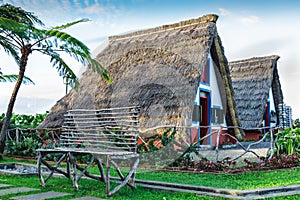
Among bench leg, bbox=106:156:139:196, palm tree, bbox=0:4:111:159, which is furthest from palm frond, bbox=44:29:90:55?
bench leg, bbox=106:156:139:196

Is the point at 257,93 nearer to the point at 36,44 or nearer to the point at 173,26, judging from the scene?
the point at 173,26

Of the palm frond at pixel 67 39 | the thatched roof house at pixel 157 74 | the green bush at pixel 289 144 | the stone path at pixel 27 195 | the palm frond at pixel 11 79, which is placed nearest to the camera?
the stone path at pixel 27 195

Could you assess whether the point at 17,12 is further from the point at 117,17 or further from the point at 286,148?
the point at 286,148

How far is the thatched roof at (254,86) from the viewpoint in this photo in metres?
16.9

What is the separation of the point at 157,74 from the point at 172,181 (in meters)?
5.97

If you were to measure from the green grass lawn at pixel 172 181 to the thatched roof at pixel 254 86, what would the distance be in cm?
960

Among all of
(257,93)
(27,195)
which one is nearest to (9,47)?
(27,195)

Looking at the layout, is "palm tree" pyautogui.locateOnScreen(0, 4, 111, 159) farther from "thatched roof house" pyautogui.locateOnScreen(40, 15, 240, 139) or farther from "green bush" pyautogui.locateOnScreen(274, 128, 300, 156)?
"green bush" pyautogui.locateOnScreen(274, 128, 300, 156)

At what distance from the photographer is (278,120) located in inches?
776

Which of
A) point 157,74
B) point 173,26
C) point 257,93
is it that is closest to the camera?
point 157,74

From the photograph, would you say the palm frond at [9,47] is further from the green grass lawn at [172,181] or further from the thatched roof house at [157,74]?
the green grass lawn at [172,181]

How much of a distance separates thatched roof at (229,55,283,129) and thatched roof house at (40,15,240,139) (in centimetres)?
365

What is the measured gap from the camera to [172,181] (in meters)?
6.11

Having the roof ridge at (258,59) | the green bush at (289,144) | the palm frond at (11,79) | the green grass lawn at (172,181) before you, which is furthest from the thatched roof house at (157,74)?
the roof ridge at (258,59)
